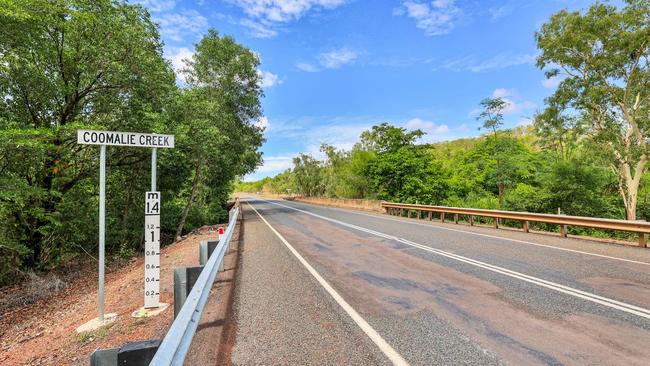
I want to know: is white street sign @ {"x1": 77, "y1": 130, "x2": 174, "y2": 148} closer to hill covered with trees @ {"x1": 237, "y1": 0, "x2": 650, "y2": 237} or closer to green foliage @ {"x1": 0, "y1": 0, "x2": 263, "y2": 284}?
green foliage @ {"x1": 0, "y1": 0, "x2": 263, "y2": 284}

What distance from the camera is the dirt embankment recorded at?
3908 millimetres

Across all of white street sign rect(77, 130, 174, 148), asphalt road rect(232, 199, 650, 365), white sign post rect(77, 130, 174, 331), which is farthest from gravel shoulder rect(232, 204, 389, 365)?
white street sign rect(77, 130, 174, 148)

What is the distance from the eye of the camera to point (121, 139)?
470 centimetres

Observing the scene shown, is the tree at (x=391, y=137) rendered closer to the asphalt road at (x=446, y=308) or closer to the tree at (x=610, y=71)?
the tree at (x=610, y=71)

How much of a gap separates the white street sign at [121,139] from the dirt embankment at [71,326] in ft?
8.55

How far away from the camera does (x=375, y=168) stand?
35375mm

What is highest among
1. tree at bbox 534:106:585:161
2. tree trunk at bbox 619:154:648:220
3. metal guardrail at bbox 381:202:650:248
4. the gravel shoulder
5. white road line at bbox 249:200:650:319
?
tree at bbox 534:106:585:161

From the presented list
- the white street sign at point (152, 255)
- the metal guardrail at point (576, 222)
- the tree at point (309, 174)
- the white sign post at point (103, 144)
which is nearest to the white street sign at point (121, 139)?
the white sign post at point (103, 144)

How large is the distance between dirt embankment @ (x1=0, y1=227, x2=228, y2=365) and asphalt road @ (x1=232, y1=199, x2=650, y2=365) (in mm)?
1345

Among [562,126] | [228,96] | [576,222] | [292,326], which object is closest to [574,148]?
[562,126]

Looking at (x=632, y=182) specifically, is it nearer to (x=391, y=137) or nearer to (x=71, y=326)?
(x=391, y=137)

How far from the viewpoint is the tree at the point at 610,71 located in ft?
64.0

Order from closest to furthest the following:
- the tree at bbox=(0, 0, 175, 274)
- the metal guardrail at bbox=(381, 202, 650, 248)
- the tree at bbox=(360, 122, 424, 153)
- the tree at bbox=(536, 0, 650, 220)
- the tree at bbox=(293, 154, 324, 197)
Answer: the metal guardrail at bbox=(381, 202, 650, 248), the tree at bbox=(0, 0, 175, 274), the tree at bbox=(536, 0, 650, 220), the tree at bbox=(360, 122, 424, 153), the tree at bbox=(293, 154, 324, 197)

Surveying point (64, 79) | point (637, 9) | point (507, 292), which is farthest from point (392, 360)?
point (637, 9)
